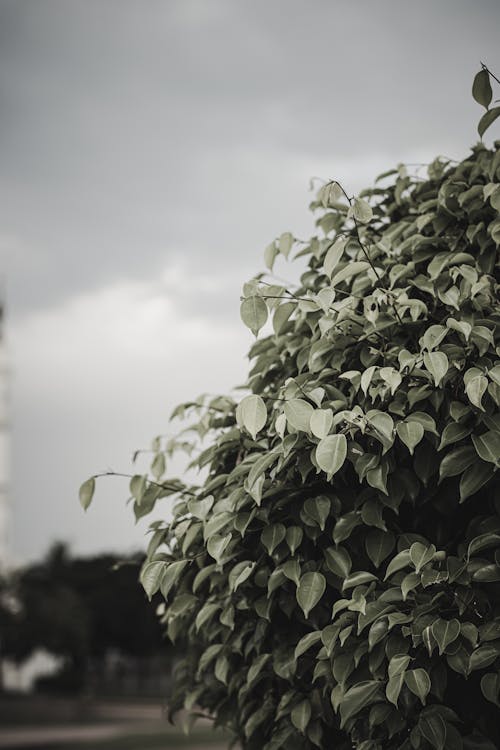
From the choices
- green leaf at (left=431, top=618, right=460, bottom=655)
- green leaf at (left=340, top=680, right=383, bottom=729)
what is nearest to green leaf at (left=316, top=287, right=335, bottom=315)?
green leaf at (left=431, top=618, right=460, bottom=655)

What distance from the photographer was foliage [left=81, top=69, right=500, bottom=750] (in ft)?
6.40

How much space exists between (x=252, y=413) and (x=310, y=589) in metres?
0.51

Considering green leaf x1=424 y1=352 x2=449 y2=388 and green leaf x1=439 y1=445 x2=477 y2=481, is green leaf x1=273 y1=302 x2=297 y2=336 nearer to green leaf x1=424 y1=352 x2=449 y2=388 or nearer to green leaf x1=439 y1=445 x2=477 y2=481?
green leaf x1=424 y1=352 x2=449 y2=388

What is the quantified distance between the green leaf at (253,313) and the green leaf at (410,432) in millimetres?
436

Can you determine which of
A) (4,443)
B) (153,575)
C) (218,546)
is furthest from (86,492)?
(4,443)

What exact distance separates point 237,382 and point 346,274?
1.17m

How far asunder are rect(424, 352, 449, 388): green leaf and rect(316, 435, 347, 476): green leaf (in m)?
0.29

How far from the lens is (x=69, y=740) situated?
1898cm

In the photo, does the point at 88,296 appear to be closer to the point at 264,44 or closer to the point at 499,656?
the point at 264,44

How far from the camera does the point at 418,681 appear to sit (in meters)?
1.86

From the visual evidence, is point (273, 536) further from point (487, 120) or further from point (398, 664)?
point (487, 120)

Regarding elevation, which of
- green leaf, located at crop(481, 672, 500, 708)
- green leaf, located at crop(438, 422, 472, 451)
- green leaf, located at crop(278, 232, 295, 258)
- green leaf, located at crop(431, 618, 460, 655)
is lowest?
green leaf, located at crop(481, 672, 500, 708)

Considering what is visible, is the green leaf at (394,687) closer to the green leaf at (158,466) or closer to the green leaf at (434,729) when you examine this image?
the green leaf at (434,729)

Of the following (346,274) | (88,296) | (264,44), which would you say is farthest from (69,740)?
(346,274)
